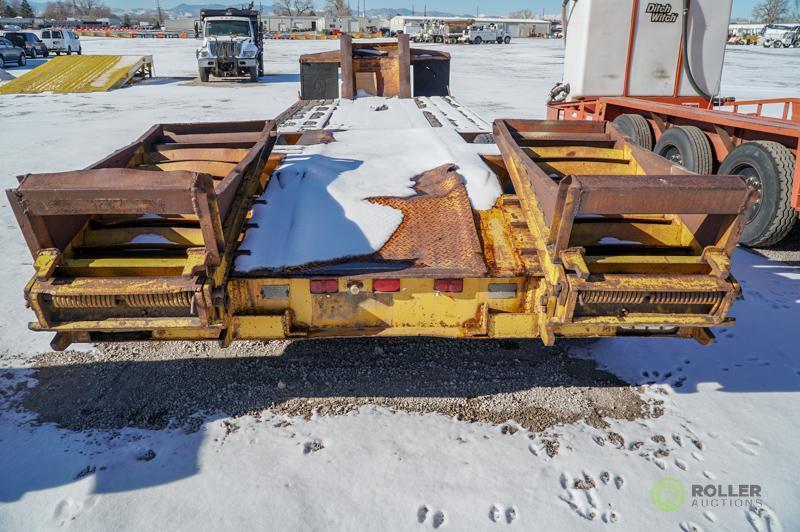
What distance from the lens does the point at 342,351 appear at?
3748mm

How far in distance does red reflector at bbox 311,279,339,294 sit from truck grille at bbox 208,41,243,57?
68.5ft

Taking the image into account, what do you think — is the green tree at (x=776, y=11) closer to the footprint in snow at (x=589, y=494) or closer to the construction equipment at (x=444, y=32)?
the construction equipment at (x=444, y=32)

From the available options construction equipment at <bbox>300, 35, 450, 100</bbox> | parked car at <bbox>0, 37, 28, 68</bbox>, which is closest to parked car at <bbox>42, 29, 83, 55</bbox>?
parked car at <bbox>0, 37, 28, 68</bbox>

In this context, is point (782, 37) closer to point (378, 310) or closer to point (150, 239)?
point (378, 310)

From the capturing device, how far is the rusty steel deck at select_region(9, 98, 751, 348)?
2611 mm

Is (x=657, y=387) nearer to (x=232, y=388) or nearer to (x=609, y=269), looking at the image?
(x=609, y=269)

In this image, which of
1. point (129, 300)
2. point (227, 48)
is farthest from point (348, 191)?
point (227, 48)

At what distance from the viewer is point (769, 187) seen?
5234 mm

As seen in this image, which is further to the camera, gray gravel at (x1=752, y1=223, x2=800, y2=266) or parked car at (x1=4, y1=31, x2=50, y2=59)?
parked car at (x1=4, y1=31, x2=50, y2=59)

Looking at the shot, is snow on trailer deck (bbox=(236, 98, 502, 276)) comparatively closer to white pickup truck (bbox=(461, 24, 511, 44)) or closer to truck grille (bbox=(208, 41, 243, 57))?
truck grille (bbox=(208, 41, 243, 57))

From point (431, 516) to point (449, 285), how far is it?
1134mm

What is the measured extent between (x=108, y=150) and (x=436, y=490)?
10.0 metres

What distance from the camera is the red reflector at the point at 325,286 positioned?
2.95 metres

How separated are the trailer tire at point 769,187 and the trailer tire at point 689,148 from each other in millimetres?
417
